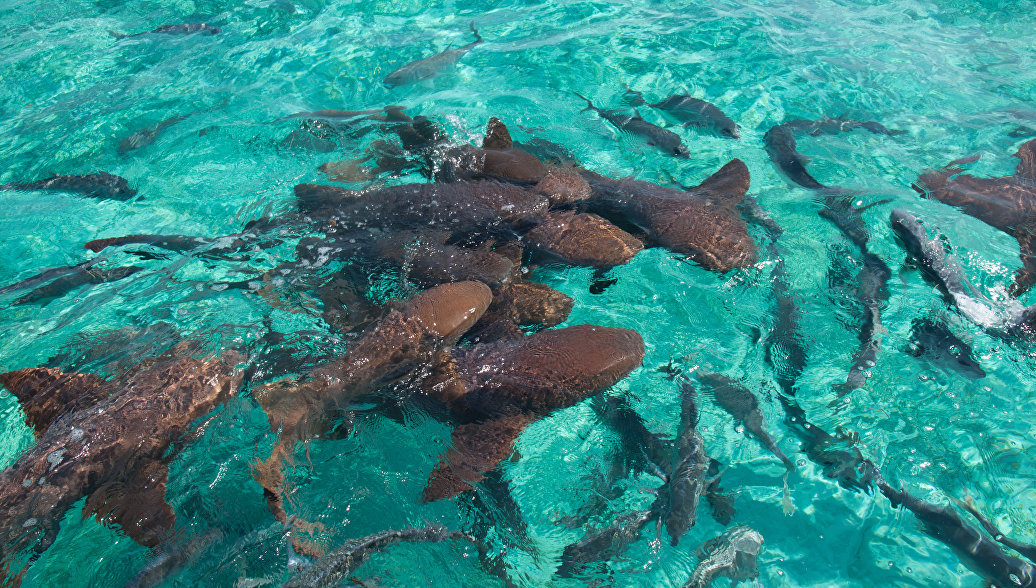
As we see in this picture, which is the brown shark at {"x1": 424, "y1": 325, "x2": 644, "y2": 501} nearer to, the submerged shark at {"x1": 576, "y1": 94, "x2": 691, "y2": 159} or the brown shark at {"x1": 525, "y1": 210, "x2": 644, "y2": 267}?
the brown shark at {"x1": 525, "y1": 210, "x2": 644, "y2": 267}

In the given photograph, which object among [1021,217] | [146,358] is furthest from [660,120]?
[146,358]

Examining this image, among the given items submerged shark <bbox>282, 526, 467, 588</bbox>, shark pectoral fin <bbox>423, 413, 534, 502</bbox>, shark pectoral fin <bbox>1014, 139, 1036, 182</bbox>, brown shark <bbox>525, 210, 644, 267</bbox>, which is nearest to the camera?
submerged shark <bbox>282, 526, 467, 588</bbox>

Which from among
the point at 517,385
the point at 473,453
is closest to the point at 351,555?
the point at 473,453

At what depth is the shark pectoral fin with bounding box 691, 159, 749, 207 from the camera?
17.8 feet

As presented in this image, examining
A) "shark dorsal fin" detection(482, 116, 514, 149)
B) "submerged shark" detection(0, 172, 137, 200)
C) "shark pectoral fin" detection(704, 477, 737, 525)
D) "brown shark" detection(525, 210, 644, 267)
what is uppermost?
"shark dorsal fin" detection(482, 116, 514, 149)

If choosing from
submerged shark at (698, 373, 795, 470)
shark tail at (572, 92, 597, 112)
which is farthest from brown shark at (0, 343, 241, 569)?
shark tail at (572, 92, 597, 112)

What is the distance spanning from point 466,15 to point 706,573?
419 inches

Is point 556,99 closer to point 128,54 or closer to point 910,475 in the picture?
point 910,475

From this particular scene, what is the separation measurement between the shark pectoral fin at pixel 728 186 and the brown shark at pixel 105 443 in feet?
15.0

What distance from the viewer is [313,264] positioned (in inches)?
197

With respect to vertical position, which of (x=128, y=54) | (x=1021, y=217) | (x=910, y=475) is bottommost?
(x=910, y=475)

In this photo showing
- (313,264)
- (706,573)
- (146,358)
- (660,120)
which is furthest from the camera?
(660,120)

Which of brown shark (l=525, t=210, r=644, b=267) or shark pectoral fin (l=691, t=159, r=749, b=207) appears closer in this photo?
brown shark (l=525, t=210, r=644, b=267)

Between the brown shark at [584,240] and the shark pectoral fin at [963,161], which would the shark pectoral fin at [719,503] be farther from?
the shark pectoral fin at [963,161]
